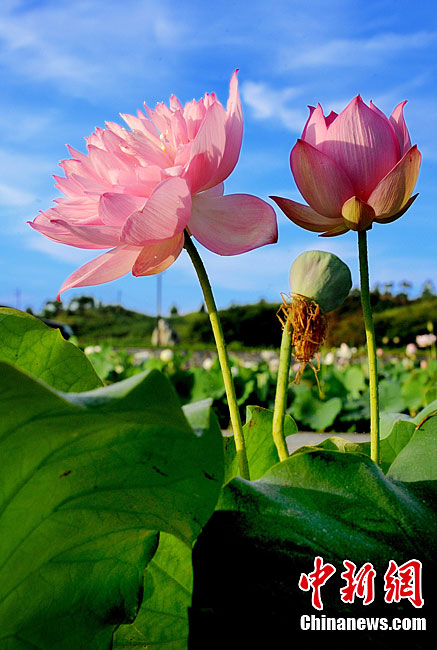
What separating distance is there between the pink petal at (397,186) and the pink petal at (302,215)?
4 centimetres

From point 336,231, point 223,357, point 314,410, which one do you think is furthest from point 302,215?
point 314,410

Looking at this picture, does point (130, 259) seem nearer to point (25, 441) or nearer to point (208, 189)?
point (208, 189)

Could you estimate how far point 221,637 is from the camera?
0.88 feet

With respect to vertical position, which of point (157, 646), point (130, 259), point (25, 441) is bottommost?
point (157, 646)

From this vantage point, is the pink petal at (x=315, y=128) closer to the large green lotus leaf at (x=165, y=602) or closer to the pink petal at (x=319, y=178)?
the pink petal at (x=319, y=178)

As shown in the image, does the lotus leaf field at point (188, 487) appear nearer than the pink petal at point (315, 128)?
Yes

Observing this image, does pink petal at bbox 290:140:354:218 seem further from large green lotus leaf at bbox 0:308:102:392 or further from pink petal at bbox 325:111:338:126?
large green lotus leaf at bbox 0:308:102:392

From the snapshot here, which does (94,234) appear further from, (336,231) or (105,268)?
(336,231)

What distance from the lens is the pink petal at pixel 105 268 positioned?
0.44m

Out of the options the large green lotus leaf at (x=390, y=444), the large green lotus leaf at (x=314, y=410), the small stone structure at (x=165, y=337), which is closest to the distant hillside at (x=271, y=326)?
the small stone structure at (x=165, y=337)

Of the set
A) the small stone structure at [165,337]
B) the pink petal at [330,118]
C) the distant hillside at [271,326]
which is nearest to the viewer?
the pink petal at [330,118]

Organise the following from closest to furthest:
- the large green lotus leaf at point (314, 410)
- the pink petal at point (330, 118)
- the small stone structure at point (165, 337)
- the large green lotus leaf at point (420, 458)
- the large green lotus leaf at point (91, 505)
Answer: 1. the large green lotus leaf at point (91, 505)
2. the large green lotus leaf at point (420, 458)
3. the pink petal at point (330, 118)
4. the large green lotus leaf at point (314, 410)
5. the small stone structure at point (165, 337)

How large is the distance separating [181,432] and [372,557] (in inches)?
4.9

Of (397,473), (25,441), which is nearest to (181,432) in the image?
(25,441)
